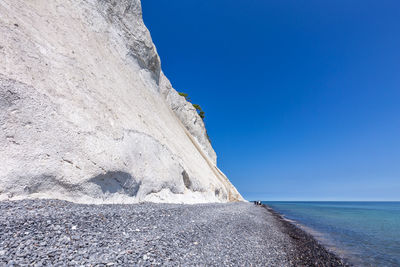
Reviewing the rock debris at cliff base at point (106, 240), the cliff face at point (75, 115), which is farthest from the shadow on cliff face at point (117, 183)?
the rock debris at cliff base at point (106, 240)

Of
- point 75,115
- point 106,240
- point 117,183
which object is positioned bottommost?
point 106,240

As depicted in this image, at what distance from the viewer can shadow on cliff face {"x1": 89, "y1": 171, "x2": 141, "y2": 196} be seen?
706 centimetres

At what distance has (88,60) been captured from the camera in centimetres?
1045

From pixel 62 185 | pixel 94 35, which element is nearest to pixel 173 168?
pixel 62 185

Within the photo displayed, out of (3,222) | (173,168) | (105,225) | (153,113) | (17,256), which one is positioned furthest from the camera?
(153,113)

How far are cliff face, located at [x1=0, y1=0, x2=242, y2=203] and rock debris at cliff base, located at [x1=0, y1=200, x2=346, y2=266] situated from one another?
1.38 m

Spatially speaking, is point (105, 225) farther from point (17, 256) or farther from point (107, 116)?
point (107, 116)

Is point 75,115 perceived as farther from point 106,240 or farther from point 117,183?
point 106,240

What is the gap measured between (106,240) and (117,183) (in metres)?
3.96

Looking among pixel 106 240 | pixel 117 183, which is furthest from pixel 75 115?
pixel 106 240

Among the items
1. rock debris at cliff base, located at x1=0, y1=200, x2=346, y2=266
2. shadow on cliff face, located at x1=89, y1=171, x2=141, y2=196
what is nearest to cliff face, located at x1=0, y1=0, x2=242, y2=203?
shadow on cliff face, located at x1=89, y1=171, x2=141, y2=196

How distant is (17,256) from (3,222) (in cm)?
104

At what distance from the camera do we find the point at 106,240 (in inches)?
158

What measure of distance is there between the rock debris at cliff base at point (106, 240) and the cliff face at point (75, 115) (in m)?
1.38
